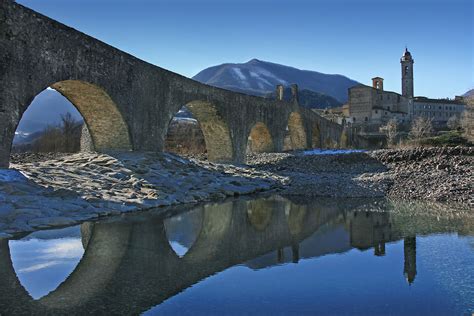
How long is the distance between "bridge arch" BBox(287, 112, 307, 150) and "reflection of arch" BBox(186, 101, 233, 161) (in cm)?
1174

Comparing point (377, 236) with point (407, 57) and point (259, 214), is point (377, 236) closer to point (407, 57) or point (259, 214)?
point (259, 214)

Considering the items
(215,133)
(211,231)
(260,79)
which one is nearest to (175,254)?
(211,231)

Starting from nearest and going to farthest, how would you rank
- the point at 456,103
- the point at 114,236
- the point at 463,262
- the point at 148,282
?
the point at 148,282, the point at 463,262, the point at 114,236, the point at 456,103

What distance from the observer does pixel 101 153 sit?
14734mm

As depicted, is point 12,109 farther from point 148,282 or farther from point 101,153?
point 148,282

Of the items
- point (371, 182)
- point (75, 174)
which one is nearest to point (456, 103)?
point (371, 182)

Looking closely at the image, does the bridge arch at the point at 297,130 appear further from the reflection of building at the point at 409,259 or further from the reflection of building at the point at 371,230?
the reflection of building at the point at 409,259

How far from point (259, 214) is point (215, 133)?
13296 mm

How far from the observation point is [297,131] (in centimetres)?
3522

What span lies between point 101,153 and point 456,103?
86.4m

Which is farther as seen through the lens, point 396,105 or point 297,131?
point 396,105

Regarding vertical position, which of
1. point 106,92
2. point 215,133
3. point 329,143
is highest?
point 106,92

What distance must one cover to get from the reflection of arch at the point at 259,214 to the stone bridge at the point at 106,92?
18.0 feet

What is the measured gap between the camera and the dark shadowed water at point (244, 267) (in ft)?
14.1
